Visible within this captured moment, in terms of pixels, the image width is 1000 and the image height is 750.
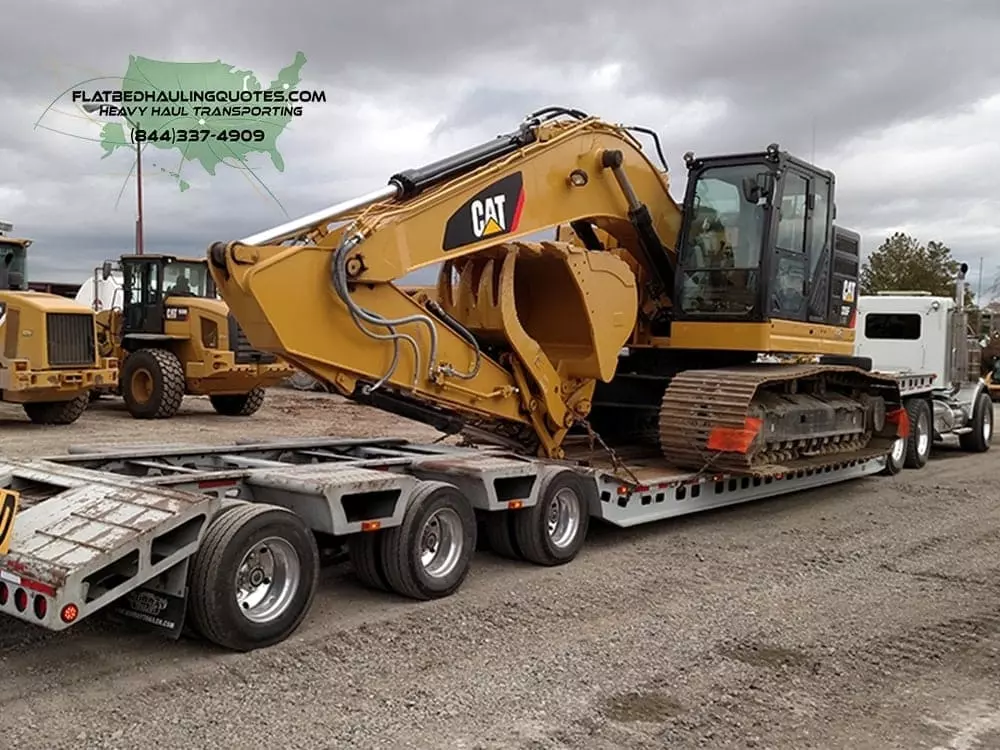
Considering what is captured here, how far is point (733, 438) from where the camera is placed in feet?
25.6

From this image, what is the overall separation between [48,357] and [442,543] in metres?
Result: 9.55

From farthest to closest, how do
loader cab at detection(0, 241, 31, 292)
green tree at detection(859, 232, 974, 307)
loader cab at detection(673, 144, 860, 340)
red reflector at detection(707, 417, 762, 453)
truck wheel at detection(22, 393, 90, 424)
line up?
green tree at detection(859, 232, 974, 307)
loader cab at detection(0, 241, 31, 292)
truck wheel at detection(22, 393, 90, 424)
loader cab at detection(673, 144, 860, 340)
red reflector at detection(707, 417, 762, 453)

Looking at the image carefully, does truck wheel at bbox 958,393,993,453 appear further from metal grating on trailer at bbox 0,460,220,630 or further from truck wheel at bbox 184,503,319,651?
metal grating on trailer at bbox 0,460,220,630

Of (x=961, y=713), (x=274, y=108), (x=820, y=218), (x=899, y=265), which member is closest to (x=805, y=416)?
(x=820, y=218)

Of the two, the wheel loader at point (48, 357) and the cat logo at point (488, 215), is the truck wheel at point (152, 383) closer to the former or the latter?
the wheel loader at point (48, 357)

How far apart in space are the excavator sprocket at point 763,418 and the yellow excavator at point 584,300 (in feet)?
0.07

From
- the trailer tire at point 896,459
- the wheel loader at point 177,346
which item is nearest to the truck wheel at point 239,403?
the wheel loader at point 177,346

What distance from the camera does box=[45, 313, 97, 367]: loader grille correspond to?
13.7 metres

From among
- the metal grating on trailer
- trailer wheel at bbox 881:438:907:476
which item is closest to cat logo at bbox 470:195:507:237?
the metal grating on trailer

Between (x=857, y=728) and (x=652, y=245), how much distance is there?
5426mm

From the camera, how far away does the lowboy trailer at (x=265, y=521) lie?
178 inches

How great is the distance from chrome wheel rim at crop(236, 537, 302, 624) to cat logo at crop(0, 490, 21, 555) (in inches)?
41.6

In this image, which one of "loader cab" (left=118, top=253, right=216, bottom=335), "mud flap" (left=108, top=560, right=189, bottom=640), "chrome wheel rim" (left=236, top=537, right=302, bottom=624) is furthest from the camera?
"loader cab" (left=118, top=253, right=216, bottom=335)

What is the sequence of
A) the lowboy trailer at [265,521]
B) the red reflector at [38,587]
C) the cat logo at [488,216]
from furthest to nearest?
the cat logo at [488,216] < the lowboy trailer at [265,521] < the red reflector at [38,587]
